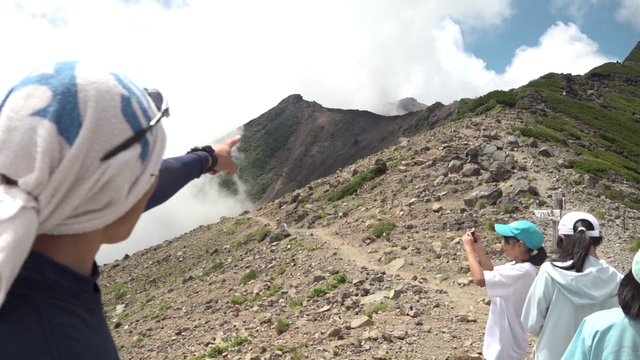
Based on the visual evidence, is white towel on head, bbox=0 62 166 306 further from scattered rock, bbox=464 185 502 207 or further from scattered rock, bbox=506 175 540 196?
scattered rock, bbox=506 175 540 196

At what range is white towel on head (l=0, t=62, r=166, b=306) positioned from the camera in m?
1.10

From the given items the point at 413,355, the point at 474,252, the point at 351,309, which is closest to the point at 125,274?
the point at 351,309

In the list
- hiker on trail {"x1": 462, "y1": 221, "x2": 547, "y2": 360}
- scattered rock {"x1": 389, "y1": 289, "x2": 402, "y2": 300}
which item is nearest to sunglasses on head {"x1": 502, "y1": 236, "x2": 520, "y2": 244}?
hiker on trail {"x1": 462, "y1": 221, "x2": 547, "y2": 360}

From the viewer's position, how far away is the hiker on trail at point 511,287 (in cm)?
397

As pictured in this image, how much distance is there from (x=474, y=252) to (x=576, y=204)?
1240cm

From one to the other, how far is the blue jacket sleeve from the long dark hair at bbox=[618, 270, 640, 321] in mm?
2395

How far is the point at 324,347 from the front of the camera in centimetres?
746

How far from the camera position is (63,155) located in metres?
1.14

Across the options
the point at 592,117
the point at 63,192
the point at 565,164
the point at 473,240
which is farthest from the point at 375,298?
the point at 592,117

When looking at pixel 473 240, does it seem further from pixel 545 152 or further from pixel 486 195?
pixel 545 152

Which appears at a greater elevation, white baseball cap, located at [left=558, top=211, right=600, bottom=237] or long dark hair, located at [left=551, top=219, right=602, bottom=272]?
white baseball cap, located at [left=558, top=211, right=600, bottom=237]

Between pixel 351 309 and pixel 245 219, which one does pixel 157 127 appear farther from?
pixel 245 219

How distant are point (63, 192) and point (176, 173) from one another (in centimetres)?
70

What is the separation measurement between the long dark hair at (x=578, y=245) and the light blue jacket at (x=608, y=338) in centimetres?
92
